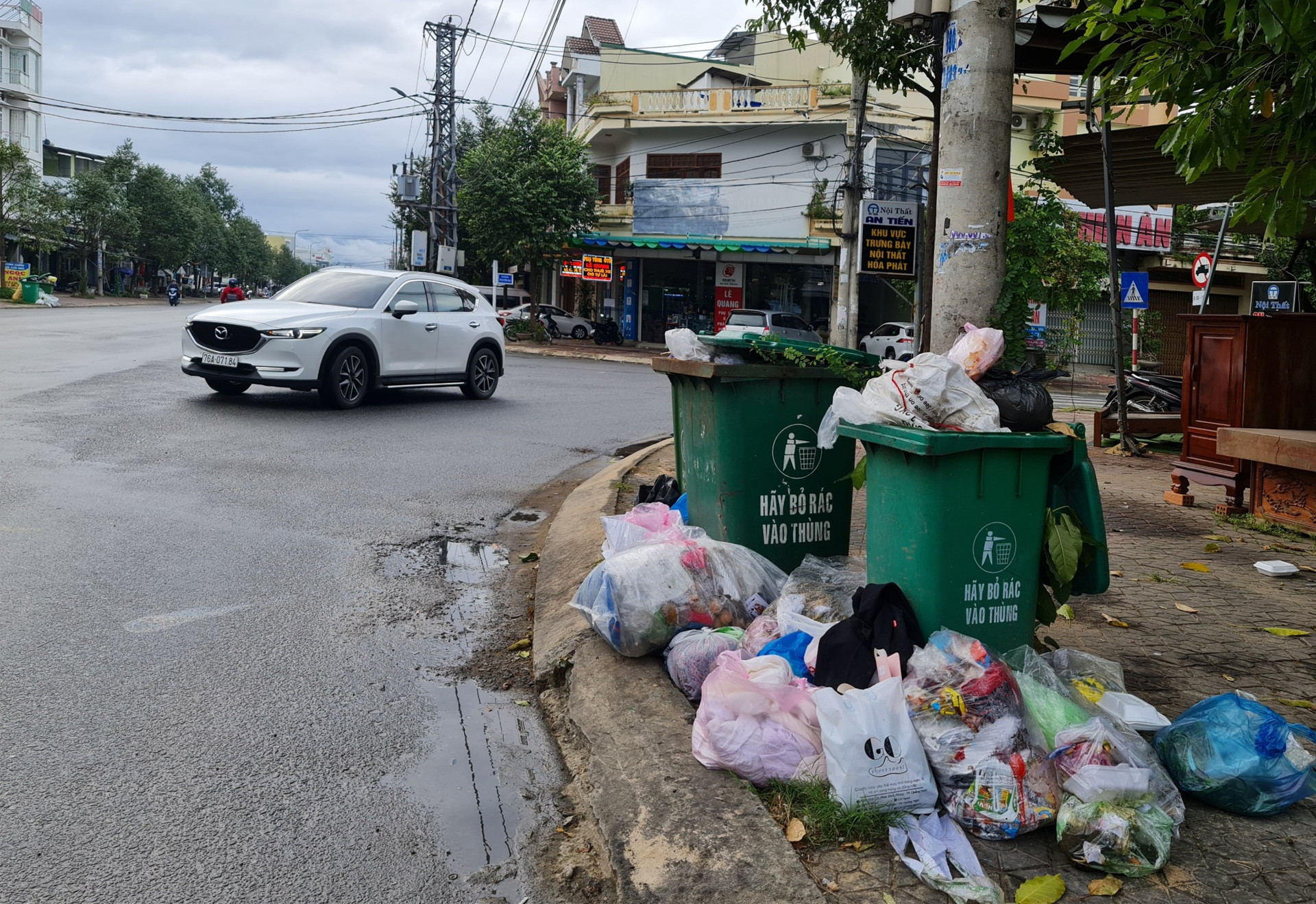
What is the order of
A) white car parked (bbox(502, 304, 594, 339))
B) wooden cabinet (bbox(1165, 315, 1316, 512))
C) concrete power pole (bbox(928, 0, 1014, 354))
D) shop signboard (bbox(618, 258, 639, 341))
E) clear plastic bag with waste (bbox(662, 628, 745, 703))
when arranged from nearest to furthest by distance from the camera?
clear plastic bag with waste (bbox(662, 628, 745, 703)) → concrete power pole (bbox(928, 0, 1014, 354)) → wooden cabinet (bbox(1165, 315, 1316, 512)) → white car parked (bbox(502, 304, 594, 339)) → shop signboard (bbox(618, 258, 639, 341))

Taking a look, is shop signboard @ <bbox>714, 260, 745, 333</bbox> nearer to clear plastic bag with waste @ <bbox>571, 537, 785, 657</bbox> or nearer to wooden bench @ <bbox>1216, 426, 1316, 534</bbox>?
wooden bench @ <bbox>1216, 426, 1316, 534</bbox>

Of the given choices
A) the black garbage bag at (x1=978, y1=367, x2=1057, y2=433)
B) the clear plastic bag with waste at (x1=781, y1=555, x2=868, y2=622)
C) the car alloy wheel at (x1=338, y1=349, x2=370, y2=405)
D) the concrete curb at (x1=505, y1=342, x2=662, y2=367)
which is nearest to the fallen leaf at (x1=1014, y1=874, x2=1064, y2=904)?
the clear plastic bag with waste at (x1=781, y1=555, x2=868, y2=622)

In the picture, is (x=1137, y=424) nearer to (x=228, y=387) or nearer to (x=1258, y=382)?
(x=1258, y=382)

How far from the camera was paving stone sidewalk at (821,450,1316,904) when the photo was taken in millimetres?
2768

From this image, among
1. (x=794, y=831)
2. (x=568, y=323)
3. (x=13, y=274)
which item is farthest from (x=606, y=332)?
(x=794, y=831)

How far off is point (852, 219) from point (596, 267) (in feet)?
65.2

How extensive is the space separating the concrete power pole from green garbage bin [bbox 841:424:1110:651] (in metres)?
1.06

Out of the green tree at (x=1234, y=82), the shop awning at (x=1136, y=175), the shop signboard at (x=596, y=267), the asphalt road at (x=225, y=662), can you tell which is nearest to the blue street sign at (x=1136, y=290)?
the shop awning at (x=1136, y=175)

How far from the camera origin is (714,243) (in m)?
35.1

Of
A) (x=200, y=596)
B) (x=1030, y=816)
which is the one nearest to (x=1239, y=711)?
(x=1030, y=816)

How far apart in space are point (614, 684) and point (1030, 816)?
1650mm

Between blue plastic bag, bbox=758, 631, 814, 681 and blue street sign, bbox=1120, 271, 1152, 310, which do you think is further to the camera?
blue street sign, bbox=1120, 271, 1152, 310

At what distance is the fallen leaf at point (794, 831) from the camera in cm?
295

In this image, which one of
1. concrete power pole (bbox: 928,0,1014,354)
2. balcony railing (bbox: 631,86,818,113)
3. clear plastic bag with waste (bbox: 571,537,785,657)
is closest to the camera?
clear plastic bag with waste (bbox: 571,537,785,657)
